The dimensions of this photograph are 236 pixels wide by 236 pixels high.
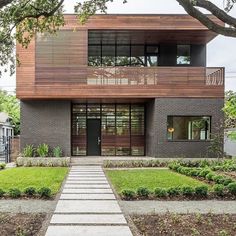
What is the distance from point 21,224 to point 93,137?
16.1 meters

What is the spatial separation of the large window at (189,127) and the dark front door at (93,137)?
4.47 metres

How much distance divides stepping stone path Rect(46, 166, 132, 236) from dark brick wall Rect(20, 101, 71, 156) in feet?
28.1

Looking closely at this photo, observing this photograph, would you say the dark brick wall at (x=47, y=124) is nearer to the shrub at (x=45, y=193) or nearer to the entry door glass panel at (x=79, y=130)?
the entry door glass panel at (x=79, y=130)

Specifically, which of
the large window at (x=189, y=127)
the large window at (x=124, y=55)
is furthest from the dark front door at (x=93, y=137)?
the large window at (x=189, y=127)

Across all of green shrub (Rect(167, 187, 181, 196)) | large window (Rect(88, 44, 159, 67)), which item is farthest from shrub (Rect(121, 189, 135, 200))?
large window (Rect(88, 44, 159, 67))

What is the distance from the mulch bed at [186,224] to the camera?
659cm

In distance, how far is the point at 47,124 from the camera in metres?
21.4

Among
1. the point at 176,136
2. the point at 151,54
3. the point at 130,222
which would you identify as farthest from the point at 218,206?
the point at 151,54

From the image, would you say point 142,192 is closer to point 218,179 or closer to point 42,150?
point 218,179

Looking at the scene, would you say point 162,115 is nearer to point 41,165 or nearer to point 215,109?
point 215,109

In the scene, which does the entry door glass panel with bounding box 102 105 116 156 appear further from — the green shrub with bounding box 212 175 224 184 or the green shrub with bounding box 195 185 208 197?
the green shrub with bounding box 195 185 208 197

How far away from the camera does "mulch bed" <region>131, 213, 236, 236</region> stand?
21.6 ft

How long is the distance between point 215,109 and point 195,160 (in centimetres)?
315

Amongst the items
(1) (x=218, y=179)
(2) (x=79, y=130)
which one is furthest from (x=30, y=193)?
(2) (x=79, y=130)
